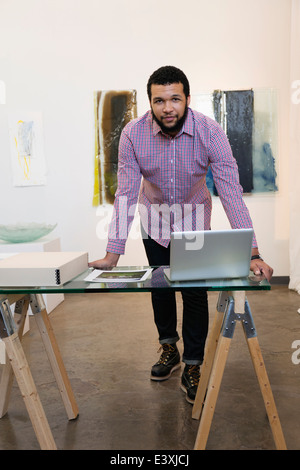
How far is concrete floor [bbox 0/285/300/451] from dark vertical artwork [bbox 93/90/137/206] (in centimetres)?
137

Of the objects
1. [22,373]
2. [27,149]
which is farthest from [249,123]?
[22,373]

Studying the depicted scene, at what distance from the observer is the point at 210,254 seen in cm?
132

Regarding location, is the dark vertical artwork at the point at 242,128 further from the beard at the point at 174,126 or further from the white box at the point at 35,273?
the white box at the point at 35,273

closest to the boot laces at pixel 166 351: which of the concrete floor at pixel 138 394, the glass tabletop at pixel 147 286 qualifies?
the concrete floor at pixel 138 394

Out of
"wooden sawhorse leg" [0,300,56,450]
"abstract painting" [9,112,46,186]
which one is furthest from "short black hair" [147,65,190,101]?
"abstract painting" [9,112,46,186]

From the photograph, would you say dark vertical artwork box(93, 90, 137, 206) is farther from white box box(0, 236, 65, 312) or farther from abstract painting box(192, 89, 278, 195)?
white box box(0, 236, 65, 312)

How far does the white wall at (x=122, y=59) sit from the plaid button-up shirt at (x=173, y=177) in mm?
2181

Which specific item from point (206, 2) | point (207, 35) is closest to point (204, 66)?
point (207, 35)

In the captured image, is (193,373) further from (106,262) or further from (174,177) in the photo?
(174,177)

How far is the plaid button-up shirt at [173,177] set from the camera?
5.99 feet

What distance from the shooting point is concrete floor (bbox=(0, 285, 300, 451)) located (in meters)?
1.71

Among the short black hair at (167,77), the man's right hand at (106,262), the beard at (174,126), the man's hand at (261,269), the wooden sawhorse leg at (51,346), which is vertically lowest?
the wooden sawhorse leg at (51,346)

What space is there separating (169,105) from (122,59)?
2551 millimetres

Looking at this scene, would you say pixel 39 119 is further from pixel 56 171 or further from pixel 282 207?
pixel 282 207
